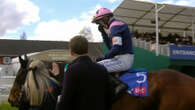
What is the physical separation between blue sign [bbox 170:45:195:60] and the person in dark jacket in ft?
45.1

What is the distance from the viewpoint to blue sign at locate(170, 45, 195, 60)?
1561cm

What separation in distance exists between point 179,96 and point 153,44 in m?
13.5

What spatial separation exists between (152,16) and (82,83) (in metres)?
17.9

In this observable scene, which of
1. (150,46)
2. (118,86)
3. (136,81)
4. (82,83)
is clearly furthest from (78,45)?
(150,46)

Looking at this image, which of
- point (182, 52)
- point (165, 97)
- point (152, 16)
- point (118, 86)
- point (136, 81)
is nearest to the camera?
point (118, 86)

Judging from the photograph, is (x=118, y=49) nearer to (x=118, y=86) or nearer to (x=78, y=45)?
(x=118, y=86)

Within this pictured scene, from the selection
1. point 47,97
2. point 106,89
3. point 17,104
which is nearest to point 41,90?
point 47,97

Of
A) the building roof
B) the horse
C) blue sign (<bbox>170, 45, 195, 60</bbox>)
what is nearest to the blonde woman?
the horse

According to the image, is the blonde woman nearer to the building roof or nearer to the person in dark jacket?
the person in dark jacket

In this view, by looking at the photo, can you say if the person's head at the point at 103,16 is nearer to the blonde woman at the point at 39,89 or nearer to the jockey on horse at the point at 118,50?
the jockey on horse at the point at 118,50

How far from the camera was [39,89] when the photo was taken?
3969 millimetres

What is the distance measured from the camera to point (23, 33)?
10581cm

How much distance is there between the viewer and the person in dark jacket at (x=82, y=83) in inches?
95.1

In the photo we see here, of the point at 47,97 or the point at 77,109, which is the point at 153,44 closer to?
the point at 47,97
